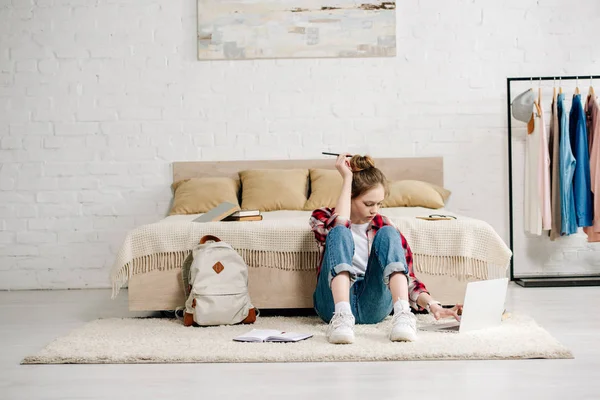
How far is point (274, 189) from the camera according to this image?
4.77 metres

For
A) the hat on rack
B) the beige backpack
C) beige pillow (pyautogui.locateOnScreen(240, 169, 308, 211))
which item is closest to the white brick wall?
the hat on rack

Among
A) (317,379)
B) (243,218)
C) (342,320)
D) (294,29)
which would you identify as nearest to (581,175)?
(294,29)

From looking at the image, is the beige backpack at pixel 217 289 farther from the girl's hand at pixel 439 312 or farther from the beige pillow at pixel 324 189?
the beige pillow at pixel 324 189

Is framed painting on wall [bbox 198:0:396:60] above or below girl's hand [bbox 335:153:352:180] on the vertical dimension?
above

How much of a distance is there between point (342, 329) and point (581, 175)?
2625 mm

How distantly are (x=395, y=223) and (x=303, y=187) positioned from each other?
134 centimetres

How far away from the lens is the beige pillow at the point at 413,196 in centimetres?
469

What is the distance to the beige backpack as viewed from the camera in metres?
3.33

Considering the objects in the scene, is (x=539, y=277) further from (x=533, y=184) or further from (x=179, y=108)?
(x=179, y=108)

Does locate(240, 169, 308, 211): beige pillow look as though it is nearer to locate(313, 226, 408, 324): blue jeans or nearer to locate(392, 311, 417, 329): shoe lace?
locate(313, 226, 408, 324): blue jeans

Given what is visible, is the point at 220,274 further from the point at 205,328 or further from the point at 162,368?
the point at 162,368

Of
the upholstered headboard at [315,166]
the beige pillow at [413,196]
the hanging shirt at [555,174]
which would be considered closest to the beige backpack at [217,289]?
the beige pillow at [413,196]

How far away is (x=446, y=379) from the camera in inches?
94.7

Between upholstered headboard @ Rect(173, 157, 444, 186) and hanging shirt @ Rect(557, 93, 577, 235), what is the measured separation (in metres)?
0.76
